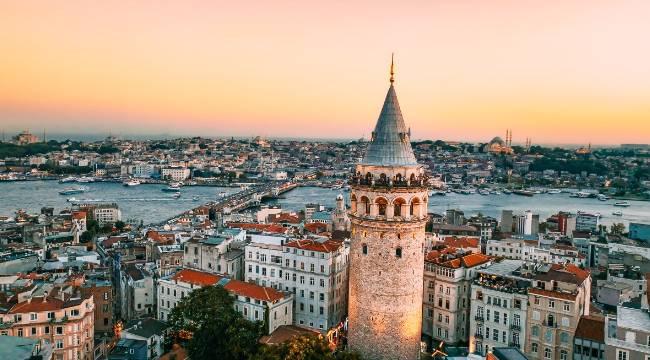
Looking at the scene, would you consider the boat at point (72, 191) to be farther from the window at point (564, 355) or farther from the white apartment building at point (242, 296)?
the window at point (564, 355)

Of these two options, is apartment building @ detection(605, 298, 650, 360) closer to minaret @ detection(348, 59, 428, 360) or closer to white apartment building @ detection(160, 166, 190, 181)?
minaret @ detection(348, 59, 428, 360)

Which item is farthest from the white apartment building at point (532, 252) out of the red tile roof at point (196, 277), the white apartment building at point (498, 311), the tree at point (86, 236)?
the tree at point (86, 236)

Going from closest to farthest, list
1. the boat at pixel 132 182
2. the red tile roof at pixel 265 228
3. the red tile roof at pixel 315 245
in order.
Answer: the red tile roof at pixel 315 245 < the red tile roof at pixel 265 228 < the boat at pixel 132 182

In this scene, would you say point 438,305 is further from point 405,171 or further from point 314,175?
point 314,175

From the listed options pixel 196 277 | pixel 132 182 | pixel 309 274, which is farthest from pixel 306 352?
pixel 132 182

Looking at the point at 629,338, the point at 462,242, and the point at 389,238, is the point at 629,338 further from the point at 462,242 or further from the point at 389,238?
the point at 462,242

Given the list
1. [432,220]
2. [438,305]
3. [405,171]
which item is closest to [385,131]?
[405,171]

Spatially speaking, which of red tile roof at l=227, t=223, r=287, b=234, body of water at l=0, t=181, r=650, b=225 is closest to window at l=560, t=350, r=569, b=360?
red tile roof at l=227, t=223, r=287, b=234
